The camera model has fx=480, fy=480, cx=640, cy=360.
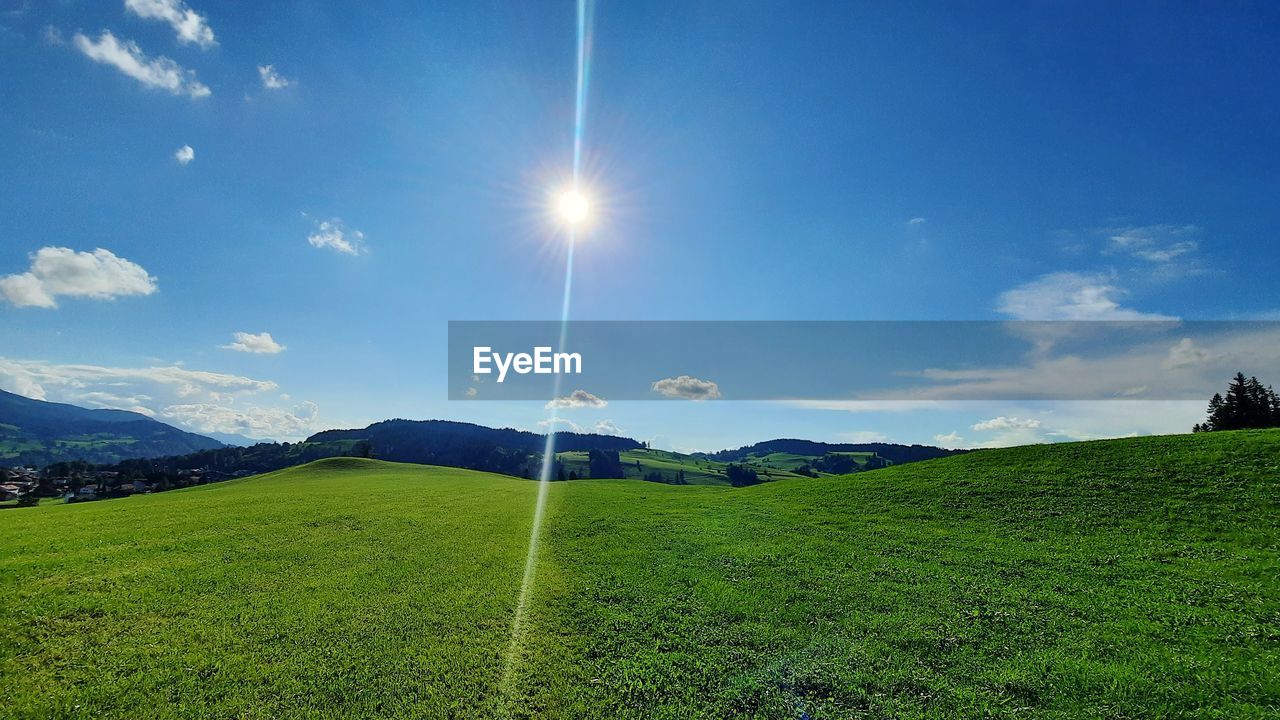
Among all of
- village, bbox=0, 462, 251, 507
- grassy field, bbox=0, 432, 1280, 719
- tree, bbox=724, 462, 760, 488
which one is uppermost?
grassy field, bbox=0, 432, 1280, 719

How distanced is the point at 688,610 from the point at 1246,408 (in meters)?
109

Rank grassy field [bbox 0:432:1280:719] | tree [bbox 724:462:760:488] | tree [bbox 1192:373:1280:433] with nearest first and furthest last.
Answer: grassy field [bbox 0:432:1280:719] < tree [bbox 1192:373:1280:433] < tree [bbox 724:462:760:488]

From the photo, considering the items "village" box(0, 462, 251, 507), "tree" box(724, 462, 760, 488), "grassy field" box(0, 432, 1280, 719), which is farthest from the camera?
"tree" box(724, 462, 760, 488)

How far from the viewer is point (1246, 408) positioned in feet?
242

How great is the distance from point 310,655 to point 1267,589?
90.7 ft

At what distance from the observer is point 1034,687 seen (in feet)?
33.1

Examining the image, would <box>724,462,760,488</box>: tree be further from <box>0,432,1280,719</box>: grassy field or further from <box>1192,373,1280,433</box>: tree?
<box>0,432,1280,719</box>: grassy field

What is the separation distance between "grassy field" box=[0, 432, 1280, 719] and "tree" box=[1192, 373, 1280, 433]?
2747 inches

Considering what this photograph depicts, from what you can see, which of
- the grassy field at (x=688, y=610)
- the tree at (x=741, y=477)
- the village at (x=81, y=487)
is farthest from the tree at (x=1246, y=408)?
the village at (x=81, y=487)

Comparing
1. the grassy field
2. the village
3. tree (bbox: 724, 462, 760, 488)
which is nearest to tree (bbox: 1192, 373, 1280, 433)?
the grassy field

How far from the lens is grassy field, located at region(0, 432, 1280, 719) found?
32.1 feet

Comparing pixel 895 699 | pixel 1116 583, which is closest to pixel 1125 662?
pixel 895 699

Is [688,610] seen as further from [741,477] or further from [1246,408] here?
[741,477]

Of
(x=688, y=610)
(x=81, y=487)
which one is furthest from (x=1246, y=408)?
(x=81, y=487)
